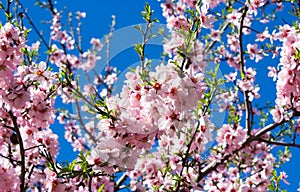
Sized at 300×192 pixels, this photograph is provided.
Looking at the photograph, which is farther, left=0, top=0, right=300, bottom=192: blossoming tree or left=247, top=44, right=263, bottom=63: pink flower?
left=247, top=44, right=263, bottom=63: pink flower

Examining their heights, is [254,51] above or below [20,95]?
above

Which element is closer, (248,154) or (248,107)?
(248,107)

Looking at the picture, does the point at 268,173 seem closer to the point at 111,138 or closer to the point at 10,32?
the point at 111,138

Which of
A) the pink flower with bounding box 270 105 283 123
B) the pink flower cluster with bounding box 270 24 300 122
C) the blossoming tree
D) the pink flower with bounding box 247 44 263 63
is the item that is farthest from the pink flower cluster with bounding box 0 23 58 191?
the pink flower with bounding box 247 44 263 63

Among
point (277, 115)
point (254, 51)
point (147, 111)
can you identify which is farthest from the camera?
point (254, 51)

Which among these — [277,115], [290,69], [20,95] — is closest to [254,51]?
[277,115]

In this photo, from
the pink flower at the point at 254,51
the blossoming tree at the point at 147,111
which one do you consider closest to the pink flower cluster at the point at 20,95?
the blossoming tree at the point at 147,111

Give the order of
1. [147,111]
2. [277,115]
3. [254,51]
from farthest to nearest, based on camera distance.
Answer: [254,51], [277,115], [147,111]

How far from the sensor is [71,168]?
8.41 feet

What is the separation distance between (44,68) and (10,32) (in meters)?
0.35

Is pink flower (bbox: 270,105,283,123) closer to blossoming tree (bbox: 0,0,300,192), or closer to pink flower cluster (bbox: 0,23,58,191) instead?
blossoming tree (bbox: 0,0,300,192)

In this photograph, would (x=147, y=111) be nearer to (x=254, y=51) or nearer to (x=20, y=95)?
(x=20, y=95)

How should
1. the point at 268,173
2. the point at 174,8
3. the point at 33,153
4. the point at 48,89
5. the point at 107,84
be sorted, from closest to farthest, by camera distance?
the point at 48,89 < the point at 33,153 < the point at 268,173 < the point at 174,8 < the point at 107,84

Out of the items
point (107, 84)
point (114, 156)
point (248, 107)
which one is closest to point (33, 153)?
point (114, 156)
